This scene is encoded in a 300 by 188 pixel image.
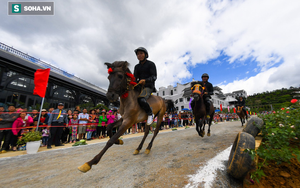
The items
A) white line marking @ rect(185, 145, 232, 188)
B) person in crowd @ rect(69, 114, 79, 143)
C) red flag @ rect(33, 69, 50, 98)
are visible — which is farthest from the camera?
person in crowd @ rect(69, 114, 79, 143)

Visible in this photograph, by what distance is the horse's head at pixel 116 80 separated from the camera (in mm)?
2721

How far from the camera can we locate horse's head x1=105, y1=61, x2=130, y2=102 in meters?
2.72

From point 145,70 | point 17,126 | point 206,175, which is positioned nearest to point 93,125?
point 17,126

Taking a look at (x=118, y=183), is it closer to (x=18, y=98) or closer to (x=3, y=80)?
(x=3, y=80)

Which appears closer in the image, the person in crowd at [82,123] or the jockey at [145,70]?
the jockey at [145,70]

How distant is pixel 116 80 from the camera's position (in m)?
2.84

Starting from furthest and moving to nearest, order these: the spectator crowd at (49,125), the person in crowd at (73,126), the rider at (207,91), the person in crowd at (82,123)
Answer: the person in crowd at (82,123), the person in crowd at (73,126), the spectator crowd at (49,125), the rider at (207,91)

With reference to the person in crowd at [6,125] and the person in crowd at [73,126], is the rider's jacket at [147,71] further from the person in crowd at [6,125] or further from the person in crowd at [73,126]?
the person in crowd at [6,125]

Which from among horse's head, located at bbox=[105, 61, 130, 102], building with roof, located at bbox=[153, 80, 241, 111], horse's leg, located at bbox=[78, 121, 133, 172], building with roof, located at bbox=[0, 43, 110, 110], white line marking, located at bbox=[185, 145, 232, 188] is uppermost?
building with roof, located at bbox=[153, 80, 241, 111]

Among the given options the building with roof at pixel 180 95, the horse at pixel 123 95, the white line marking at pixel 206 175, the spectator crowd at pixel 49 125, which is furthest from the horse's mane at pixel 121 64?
the building with roof at pixel 180 95

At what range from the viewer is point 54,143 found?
24.6ft

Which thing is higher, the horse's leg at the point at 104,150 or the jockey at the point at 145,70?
the jockey at the point at 145,70

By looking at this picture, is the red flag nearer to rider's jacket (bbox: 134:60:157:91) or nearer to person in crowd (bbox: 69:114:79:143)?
person in crowd (bbox: 69:114:79:143)

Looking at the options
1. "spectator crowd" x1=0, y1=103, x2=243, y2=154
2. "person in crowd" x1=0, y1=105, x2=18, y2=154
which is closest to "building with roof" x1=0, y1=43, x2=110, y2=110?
"spectator crowd" x1=0, y1=103, x2=243, y2=154
